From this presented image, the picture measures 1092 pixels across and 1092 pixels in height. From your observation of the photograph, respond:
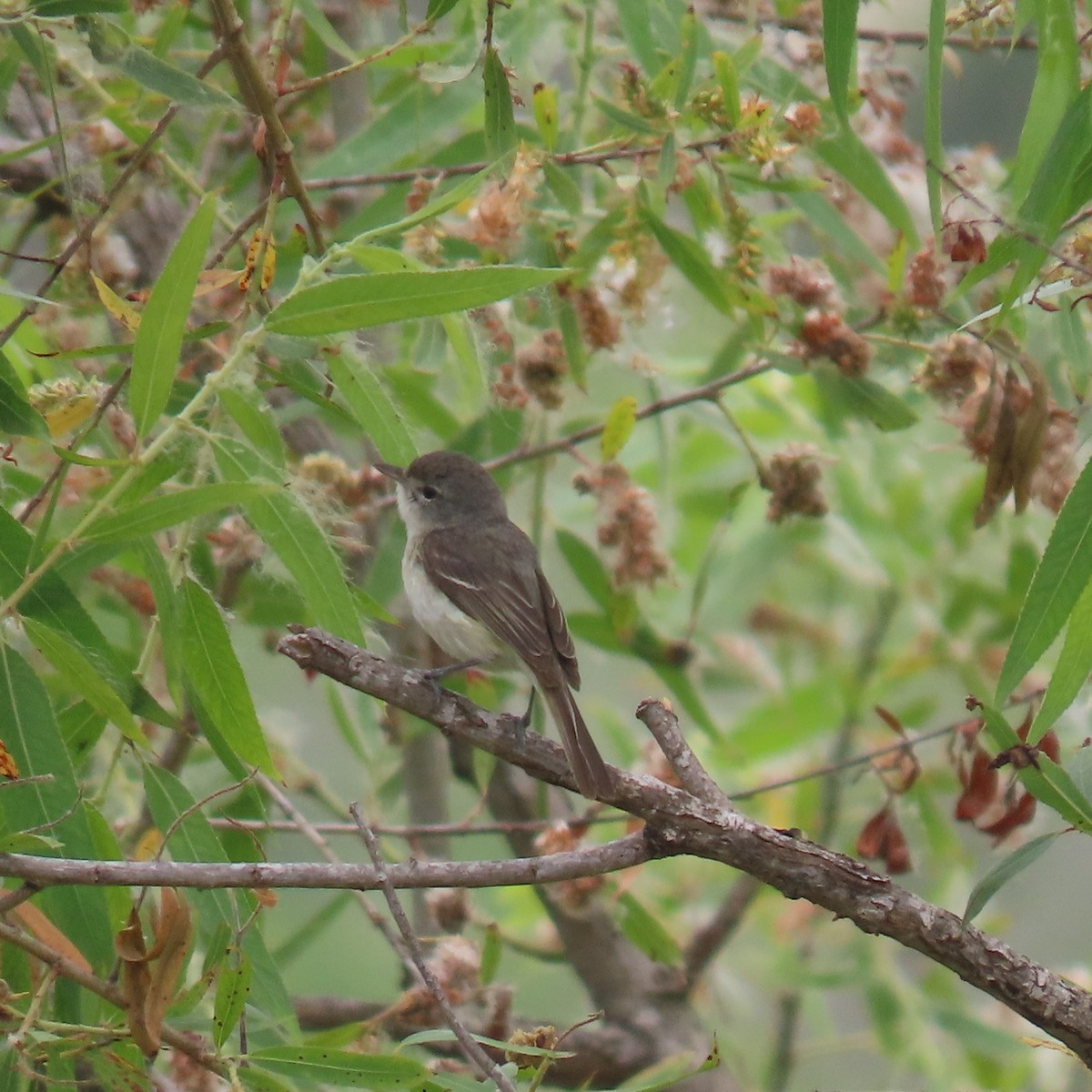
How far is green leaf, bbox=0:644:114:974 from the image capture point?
6.49 feet

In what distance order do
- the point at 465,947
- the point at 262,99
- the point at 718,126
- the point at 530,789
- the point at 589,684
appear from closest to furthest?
the point at 262,99
the point at 718,126
the point at 465,947
the point at 530,789
the point at 589,684

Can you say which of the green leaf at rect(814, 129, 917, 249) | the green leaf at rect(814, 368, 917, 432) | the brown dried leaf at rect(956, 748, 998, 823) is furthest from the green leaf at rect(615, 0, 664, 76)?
the brown dried leaf at rect(956, 748, 998, 823)

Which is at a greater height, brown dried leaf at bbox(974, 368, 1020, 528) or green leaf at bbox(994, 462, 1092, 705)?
brown dried leaf at bbox(974, 368, 1020, 528)

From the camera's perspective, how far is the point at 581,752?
2297 millimetres

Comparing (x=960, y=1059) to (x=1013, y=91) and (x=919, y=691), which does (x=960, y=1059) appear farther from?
(x=1013, y=91)

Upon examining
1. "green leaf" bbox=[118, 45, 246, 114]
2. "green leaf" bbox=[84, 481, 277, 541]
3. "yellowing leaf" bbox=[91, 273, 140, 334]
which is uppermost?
"green leaf" bbox=[118, 45, 246, 114]

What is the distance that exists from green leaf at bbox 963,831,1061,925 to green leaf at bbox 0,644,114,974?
3.90 feet

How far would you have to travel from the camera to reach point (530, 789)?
3.85m

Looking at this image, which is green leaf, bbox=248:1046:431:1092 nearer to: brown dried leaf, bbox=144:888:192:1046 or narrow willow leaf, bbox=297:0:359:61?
brown dried leaf, bbox=144:888:192:1046

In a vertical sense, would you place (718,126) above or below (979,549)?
below

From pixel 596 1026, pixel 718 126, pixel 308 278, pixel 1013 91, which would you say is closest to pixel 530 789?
pixel 596 1026

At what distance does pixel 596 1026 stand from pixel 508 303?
2.00 meters

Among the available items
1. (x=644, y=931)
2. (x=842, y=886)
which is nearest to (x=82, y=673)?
(x=842, y=886)

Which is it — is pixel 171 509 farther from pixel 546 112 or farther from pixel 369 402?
pixel 546 112
